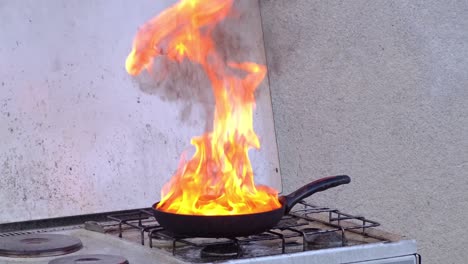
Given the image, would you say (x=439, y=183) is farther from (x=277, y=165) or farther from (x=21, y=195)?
(x=21, y=195)

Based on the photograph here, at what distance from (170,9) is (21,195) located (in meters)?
0.76

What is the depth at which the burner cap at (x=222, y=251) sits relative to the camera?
1800mm

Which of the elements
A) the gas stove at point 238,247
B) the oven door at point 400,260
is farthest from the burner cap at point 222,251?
the oven door at point 400,260

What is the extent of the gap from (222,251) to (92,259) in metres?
0.30

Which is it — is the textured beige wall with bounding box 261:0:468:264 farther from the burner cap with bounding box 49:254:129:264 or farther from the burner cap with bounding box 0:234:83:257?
the burner cap with bounding box 49:254:129:264

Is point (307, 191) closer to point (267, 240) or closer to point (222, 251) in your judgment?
point (267, 240)

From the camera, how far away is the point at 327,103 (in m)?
2.83

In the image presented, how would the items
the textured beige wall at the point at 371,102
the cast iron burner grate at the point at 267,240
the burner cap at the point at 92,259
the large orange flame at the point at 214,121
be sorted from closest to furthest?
1. the burner cap at the point at 92,259
2. the cast iron burner grate at the point at 267,240
3. the large orange flame at the point at 214,121
4. the textured beige wall at the point at 371,102

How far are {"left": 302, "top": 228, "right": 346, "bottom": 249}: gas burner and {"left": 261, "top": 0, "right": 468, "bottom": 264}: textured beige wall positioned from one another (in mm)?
827

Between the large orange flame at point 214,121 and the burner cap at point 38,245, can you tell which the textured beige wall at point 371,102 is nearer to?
the large orange flame at point 214,121

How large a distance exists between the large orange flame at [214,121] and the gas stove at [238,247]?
88mm

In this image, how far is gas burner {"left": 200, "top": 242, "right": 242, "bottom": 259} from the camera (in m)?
1.80

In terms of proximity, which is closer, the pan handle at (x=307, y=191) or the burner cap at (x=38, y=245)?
the burner cap at (x=38, y=245)

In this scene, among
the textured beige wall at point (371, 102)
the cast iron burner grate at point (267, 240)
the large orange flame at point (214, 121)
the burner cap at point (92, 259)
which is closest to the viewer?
the burner cap at point (92, 259)
